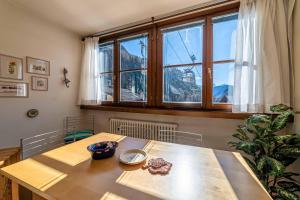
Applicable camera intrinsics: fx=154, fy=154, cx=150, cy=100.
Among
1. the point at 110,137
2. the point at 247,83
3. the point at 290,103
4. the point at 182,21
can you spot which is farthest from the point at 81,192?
the point at 182,21

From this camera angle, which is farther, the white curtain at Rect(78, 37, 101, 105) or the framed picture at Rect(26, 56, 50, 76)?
the white curtain at Rect(78, 37, 101, 105)

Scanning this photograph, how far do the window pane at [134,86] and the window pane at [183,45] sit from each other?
462mm

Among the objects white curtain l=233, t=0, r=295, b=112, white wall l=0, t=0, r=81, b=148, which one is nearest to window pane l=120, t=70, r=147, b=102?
white wall l=0, t=0, r=81, b=148

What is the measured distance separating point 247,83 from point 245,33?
58 centimetres

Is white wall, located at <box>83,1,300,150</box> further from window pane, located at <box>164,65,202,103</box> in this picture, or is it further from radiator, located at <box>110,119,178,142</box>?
window pane, located at <box>164,65,202,103</box>

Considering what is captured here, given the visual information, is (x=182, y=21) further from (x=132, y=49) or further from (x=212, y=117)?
(x=212, y=117)

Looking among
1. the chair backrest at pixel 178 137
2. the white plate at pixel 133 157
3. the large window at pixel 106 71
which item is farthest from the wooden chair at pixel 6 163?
the chair backrest at pixel 178 137

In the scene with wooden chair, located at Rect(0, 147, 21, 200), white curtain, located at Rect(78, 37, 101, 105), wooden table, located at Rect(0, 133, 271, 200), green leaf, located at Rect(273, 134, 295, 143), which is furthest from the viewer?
white curtain, located at Rect(78, 37, 101, 105)

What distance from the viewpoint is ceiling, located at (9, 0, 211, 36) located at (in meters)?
1.99

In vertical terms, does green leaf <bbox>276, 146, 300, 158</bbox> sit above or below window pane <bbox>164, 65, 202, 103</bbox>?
below

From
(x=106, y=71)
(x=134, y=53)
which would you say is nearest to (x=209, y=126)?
(x=134, y=53)

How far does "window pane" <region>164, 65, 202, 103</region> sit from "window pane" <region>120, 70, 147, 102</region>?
38 centimetres

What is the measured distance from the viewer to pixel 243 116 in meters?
1.76

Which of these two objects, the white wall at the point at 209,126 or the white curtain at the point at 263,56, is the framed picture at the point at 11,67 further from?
the white curtain at the point at 263,56
